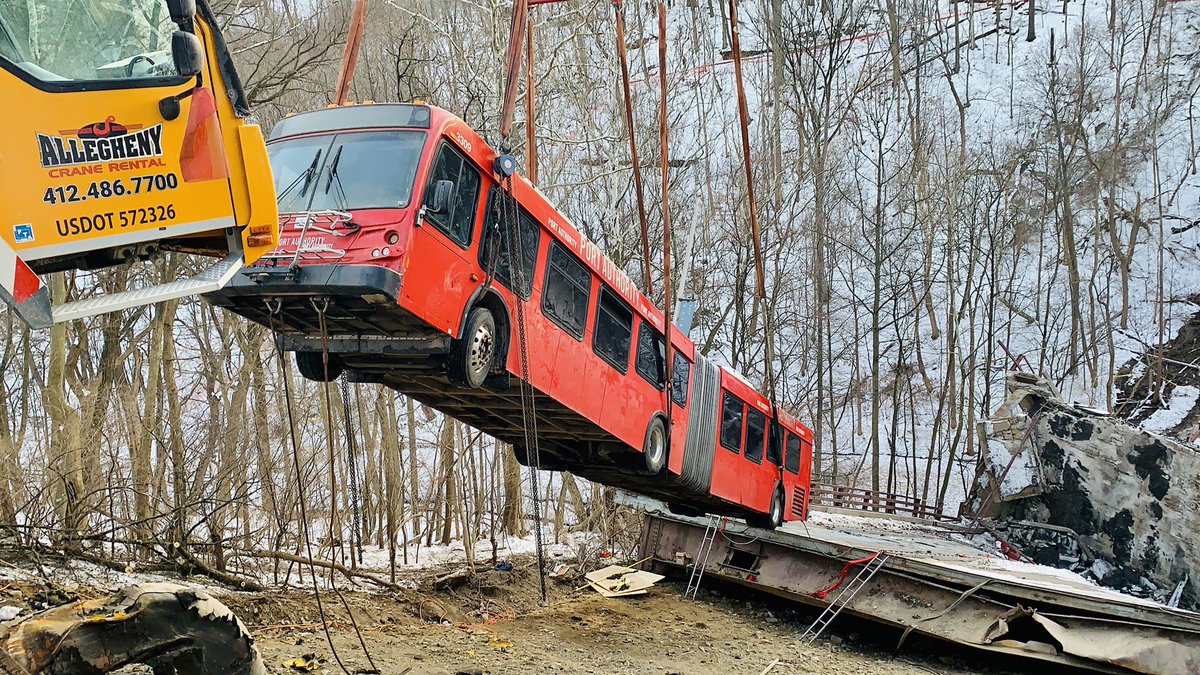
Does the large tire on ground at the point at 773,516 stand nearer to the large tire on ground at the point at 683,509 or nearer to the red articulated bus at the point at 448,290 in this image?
the large tire on ground at the point at 683,509

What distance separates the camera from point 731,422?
13.2 metres

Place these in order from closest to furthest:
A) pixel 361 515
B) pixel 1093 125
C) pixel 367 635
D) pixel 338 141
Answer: pixel 338 141 < pixel 367 635 < pixel 361 515 < pixel 1093 125

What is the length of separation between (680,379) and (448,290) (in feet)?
16.0

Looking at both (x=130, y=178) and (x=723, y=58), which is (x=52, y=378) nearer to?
(x=130, y=178)

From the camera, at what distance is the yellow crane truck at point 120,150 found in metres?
4.49

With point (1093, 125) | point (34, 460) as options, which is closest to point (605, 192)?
point (34, 460)

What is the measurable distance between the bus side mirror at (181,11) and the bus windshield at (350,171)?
74.0 inches

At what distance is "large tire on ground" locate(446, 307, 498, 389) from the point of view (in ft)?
24.8

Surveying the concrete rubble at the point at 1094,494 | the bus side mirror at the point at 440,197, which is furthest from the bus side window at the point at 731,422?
the bus side mirror at the point at 440,197

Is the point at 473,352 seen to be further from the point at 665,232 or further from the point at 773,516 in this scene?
the point at 773,516

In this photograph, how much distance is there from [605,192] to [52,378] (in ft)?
38.5

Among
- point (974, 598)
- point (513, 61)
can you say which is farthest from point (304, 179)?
point (974, 598)

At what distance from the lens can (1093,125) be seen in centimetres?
3788

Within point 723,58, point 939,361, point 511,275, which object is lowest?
point 511,275
